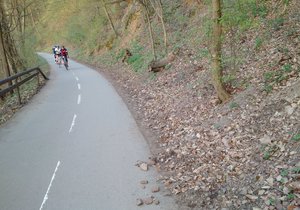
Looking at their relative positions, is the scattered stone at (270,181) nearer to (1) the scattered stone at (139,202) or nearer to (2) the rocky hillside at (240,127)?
(2) the rocky hillside at (240,127)

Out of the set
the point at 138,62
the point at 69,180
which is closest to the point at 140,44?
the point at 138,62

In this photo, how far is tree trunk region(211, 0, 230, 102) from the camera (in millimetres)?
8930

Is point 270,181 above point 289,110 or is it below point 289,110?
below

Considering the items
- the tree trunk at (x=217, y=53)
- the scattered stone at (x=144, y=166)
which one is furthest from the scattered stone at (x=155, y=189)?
the tree trunk at (x=217, y=53)

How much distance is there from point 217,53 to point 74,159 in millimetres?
5119

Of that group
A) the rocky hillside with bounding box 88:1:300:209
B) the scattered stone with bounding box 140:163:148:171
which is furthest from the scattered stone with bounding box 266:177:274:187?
the scattered stone with bounding box 140:163:148:171

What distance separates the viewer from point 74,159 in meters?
8.57

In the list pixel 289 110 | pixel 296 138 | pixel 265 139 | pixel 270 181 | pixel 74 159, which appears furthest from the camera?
pixel 74 159

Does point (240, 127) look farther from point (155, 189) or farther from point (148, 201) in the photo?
point (148, 201)

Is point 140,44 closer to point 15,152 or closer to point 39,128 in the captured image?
point 39,128

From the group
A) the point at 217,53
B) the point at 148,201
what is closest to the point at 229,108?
the point at 217,53

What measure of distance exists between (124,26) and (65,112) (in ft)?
66.3

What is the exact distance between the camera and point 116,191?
22.2ft

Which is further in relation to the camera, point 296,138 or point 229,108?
point 229,108
